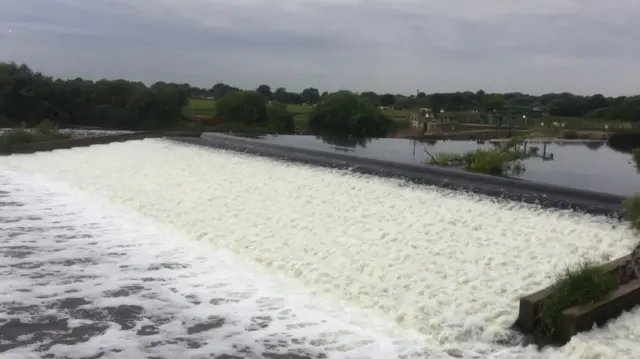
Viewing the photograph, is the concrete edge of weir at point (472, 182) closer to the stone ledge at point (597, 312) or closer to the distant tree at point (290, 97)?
the stone ledge at point (597, 312)

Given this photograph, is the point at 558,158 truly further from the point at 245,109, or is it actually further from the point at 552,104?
the point at 245,109

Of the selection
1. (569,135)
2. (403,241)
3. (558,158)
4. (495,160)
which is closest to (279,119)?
(569,135)

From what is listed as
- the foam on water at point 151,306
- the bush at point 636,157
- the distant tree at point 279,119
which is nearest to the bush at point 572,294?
the foam on water at point 151,306

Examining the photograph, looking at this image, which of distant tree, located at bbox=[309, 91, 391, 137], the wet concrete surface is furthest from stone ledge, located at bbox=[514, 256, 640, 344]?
distant tree, located at bbox=[309, 91, 391, 137]

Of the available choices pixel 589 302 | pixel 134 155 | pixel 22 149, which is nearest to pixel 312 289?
pixel 589 302

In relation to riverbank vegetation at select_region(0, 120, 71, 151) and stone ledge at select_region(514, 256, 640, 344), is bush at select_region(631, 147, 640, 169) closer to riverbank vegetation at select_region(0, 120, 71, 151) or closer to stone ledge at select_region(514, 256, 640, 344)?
stone ledge at select_region(514, 256, 640, 344)

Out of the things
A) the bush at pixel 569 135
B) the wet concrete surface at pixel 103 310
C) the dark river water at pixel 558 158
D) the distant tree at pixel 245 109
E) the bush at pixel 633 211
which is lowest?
the wet concrete surface at pixel 103 310
